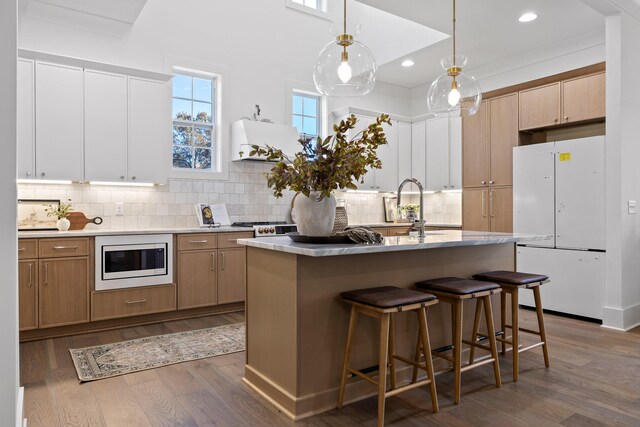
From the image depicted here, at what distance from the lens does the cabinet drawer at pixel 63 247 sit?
379 cm

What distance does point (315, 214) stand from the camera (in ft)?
8.59

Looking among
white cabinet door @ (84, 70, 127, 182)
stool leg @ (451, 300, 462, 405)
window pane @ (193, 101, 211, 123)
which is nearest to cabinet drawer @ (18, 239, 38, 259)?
white cabinet door @ (84, 70, 127, 182)

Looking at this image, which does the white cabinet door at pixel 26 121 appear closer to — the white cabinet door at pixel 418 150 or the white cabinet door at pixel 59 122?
the white cabinet door at pixel 59 122

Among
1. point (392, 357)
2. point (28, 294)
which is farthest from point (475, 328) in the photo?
point (28, 294)

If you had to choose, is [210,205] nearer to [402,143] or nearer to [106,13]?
[106,13]

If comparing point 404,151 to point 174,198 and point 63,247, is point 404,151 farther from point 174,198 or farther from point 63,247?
point 63,247

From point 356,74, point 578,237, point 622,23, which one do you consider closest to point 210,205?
point 356,74

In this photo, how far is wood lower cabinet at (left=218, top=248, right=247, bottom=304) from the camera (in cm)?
472

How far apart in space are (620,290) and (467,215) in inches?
82.8

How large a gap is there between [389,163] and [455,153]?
3.16 ft

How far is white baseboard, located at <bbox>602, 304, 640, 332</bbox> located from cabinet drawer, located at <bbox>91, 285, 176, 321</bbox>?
13.8 feet

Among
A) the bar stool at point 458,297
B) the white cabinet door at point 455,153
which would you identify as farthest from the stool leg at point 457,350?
the white cabinet door at point 455,153

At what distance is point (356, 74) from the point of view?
8.46 feet

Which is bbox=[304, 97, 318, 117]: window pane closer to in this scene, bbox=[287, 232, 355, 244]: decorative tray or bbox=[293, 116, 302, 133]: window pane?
bbox=[293, 116, 302, 133]: window pane
